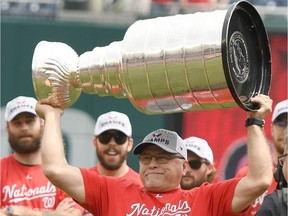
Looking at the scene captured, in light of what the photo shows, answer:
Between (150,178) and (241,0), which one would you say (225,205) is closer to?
(150,178)

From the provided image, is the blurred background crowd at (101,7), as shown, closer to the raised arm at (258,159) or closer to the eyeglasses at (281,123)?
the eyeglasses at (281,123)

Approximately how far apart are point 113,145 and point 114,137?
0.06 meters

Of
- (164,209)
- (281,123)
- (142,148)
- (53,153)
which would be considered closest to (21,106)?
(281,123)

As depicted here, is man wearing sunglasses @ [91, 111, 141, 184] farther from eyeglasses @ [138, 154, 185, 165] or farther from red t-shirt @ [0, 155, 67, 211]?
eyeglasses @ [138, 154, 185, 165]

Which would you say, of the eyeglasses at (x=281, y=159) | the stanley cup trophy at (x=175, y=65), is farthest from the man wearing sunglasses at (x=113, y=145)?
the eyeglasses at (x=281, y=159)

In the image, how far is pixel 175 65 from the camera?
15.5 ft

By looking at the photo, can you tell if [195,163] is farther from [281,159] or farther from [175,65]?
[175,65]

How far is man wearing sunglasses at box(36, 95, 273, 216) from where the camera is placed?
16.1 ft

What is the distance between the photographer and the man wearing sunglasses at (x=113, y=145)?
7344mm

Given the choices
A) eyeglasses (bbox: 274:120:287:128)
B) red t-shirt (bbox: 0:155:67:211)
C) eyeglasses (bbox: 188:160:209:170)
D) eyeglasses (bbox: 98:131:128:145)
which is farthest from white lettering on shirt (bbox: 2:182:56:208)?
eyeglasses (bbox: 274:120:287:128)

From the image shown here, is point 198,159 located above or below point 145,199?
above

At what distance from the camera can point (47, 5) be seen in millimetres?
9930

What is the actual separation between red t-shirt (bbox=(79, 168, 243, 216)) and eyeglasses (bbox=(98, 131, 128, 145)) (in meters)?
2.03

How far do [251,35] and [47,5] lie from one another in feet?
17.0
